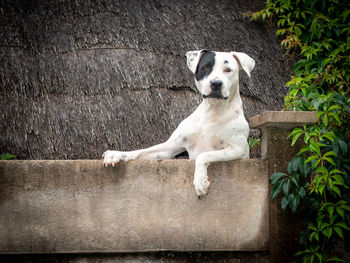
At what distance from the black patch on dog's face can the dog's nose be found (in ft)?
0.48

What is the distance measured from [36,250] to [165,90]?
1992 mm

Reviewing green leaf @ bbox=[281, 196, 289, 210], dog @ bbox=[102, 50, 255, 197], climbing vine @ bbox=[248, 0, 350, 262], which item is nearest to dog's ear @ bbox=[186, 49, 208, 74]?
dog @ bbox=[102, 50, 255, 197]

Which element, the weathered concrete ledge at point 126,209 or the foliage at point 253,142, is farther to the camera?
the foliage at point 253,142

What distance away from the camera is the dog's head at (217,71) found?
8.64 feet

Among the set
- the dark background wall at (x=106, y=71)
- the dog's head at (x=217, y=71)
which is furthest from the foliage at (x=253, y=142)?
the dog's head at (x=217, y=71)

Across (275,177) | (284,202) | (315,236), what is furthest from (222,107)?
(315,236)

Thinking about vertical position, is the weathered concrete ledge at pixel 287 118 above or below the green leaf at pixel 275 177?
above

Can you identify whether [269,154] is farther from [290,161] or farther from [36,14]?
[36,14]

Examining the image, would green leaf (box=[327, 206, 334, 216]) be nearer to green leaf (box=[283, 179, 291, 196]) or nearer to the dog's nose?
green leaf (box=[283, 179, 291, 196])

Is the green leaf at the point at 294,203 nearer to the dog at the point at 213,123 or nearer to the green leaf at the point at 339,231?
the green leaf at the point at 339,231

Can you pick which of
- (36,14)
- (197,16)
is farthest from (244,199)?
(36,14)

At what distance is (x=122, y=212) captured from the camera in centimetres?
252

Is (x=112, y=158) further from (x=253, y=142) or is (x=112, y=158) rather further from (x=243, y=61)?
(x=253, y=142)

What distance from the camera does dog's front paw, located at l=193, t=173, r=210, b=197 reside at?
8.04ft
